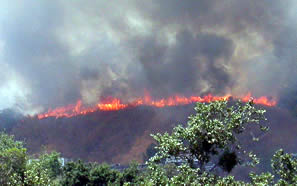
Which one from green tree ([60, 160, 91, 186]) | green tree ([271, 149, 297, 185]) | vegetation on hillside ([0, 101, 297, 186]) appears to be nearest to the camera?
vegetation on hillside ([0, 101, 297, 186])

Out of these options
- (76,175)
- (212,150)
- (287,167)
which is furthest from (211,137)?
(76,175)

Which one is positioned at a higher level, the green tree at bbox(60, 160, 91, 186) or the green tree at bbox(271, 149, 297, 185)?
the green tree at bbox(60, 160, 91, 186)

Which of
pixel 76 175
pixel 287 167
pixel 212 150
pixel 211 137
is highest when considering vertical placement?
pixel 76 175

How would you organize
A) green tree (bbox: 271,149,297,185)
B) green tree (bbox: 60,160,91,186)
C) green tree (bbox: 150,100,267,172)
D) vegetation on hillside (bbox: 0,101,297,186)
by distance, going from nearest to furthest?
1. vegetation on hillside (bbox: 0,101,297,186)
2. green tree (bbox: 150,100,267,172)
3. green tree (bbox: 271,149,297,185)
4. green tree (bbox: 60,160,91,186)

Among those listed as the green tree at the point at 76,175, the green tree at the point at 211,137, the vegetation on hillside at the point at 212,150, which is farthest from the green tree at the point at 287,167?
the green tree at the point at 76,175

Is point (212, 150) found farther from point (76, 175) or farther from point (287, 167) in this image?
point (76, 175)

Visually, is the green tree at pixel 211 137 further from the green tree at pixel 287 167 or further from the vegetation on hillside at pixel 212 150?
the green tree at pixel 287 167

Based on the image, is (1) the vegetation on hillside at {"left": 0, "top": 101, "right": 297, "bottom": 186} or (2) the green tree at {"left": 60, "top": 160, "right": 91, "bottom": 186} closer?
(1) the vegetation on hillside at {"left": 0, "top": 101, "right": 297, "bottom": 186}

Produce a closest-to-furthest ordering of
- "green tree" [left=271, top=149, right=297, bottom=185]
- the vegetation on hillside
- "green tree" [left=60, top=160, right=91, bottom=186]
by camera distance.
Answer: the vegetation on hillside, "green tree" [left=271, top=149, right=297, bottom=185], "green tree" [left=60, top=160, right=91, bottom=186]

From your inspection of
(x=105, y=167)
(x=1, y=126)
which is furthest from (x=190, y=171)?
(x=1, y=126)

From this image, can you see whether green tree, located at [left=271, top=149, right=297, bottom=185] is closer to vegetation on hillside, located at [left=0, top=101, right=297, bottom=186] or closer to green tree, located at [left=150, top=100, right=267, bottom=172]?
vegetation on hillside, located at [left=0, top=101, right=297, bottom=186]

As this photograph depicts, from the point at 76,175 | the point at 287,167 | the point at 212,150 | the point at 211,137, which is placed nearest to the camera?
the point at 211,137

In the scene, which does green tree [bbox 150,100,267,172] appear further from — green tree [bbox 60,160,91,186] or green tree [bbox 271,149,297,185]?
green tree [bbox 60,160,91,186]

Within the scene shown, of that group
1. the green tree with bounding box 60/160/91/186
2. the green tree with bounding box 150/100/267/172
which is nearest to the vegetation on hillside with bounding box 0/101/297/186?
the green tree with bounding box 150/100/267/172
